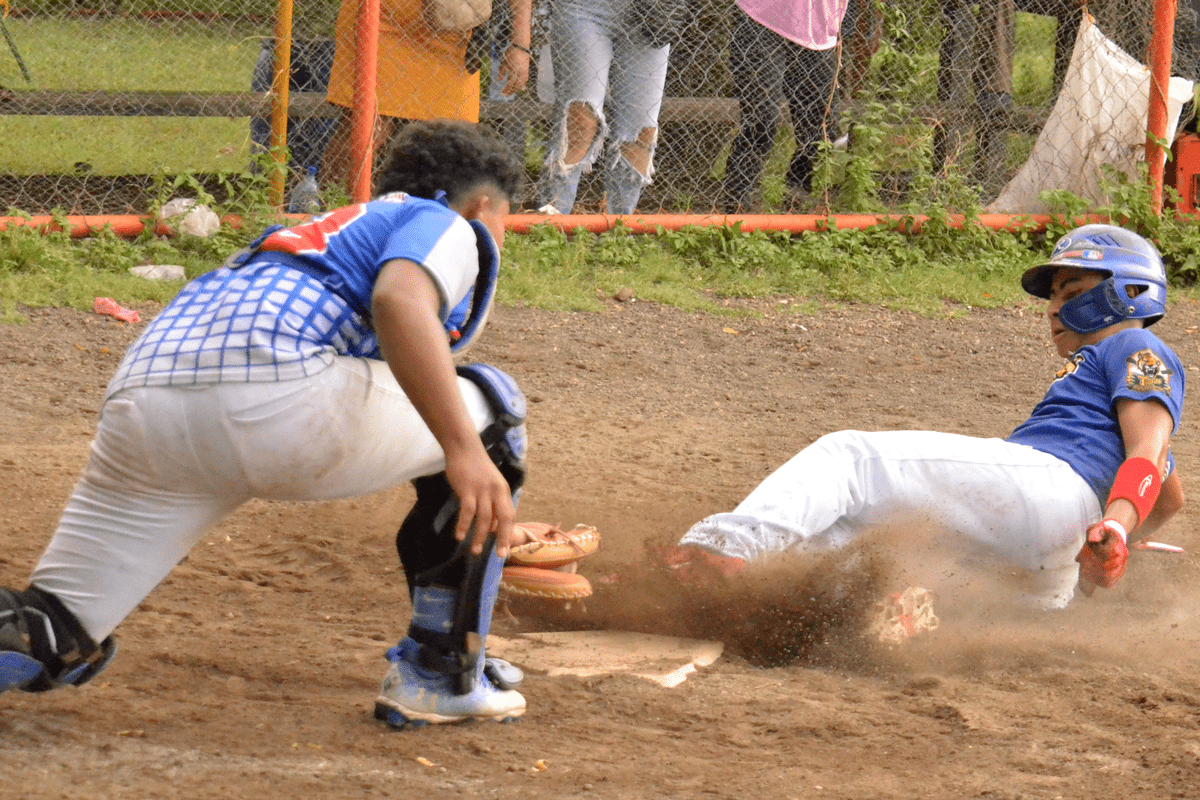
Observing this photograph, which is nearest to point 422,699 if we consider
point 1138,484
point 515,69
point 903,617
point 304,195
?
point 903,617

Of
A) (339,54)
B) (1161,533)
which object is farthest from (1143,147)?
(339,54)

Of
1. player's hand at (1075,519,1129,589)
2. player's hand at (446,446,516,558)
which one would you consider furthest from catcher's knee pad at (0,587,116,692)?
player's hand at (1075,519,1129,589)

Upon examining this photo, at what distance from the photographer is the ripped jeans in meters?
7.02

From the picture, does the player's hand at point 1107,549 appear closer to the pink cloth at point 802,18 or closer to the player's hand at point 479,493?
the player's hand at point 479,493

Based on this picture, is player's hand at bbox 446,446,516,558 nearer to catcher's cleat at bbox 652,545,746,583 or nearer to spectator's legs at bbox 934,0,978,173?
catcher's cleat at bbox 652,545,746,583

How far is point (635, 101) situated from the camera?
23.7 feet

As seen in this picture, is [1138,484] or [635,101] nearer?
[1138,484]

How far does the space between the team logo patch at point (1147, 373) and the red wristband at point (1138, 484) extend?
0.22 m

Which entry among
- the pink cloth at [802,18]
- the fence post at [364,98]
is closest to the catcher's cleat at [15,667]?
the fence post at [364,98]

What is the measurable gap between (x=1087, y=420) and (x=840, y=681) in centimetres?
105

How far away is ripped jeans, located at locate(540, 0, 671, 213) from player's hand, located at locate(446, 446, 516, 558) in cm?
502

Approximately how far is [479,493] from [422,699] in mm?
581

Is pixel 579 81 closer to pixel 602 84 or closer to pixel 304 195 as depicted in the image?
pixel 602 84

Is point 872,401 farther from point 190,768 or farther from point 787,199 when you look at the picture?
point 190,768
